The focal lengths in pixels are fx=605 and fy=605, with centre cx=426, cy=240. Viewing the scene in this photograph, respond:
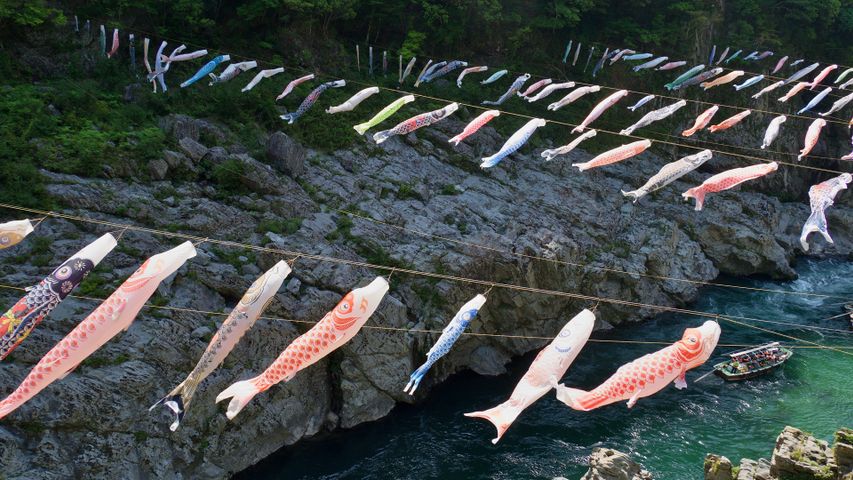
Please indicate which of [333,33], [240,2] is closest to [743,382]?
[333,33]

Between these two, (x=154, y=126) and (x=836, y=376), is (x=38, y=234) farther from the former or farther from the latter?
(x=836, y=376)

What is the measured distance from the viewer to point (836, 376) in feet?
65.9

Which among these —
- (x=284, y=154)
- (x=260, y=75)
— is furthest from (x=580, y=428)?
(x=260, y=75)

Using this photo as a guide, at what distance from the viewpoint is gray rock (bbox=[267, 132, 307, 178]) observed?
806 inches

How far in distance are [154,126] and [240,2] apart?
9.70 m

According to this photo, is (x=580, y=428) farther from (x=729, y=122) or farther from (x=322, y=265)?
(x=729, y=122)

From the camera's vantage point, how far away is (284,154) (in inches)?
806

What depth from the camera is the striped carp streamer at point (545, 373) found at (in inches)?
428

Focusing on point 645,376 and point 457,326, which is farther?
point 457,326

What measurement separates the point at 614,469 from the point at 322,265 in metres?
9.56

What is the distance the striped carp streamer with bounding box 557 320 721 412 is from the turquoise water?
579 cm

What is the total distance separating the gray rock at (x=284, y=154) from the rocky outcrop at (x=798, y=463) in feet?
49.0

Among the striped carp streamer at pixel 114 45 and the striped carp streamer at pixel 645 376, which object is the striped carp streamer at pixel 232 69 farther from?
the striped carp streamer at pixel 645 376

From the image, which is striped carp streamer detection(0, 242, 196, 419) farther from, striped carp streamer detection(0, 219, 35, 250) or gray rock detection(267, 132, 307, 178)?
gray rock detection(267, 132, 307, 178)
